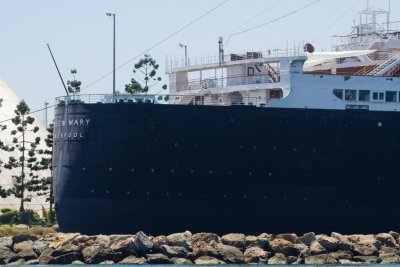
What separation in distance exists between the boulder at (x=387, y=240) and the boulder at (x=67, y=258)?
14.1 meters

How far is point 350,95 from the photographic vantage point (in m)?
74.1

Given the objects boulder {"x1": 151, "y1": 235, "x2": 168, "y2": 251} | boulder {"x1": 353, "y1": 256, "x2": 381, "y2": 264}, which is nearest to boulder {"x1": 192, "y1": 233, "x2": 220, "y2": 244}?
boulder {"x1": 151, "y1": 235, "x2": 168, "y2": 251}

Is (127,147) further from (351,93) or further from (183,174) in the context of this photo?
(351,93)

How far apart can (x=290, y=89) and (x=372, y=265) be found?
12.4m

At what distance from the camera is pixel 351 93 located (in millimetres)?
74188

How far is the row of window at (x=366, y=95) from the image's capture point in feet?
243

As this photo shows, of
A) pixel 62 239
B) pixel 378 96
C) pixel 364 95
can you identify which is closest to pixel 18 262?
pixel 62 239

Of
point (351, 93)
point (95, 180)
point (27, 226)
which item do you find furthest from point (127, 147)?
point (27, 226)

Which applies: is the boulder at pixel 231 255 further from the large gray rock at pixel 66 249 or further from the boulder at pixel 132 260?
the large gray rock at pixel 66 249

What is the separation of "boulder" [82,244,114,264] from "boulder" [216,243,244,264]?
16.2ft

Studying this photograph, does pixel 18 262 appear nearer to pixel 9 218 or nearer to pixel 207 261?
pixel 207 261

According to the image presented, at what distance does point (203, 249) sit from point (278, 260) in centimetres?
341

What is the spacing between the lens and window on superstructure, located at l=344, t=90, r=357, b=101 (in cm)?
7400

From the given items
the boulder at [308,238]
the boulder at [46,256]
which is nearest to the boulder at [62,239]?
the boulder at [46,256]
